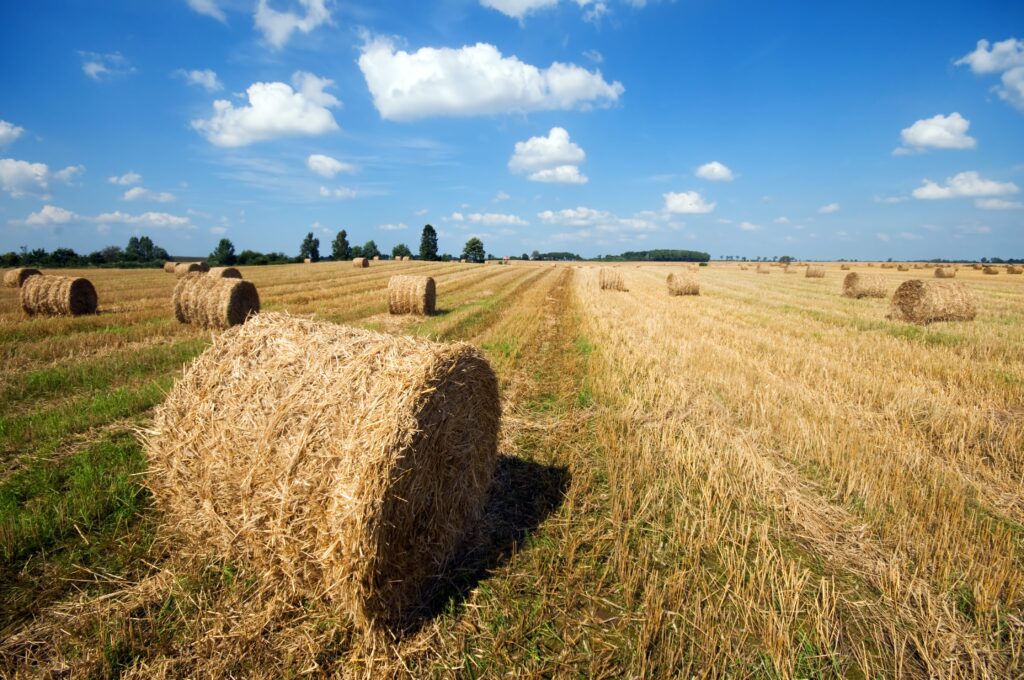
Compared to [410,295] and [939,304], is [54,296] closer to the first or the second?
[410,295]

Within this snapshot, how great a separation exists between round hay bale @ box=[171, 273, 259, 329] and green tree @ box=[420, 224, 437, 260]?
83.0m

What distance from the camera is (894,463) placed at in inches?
200

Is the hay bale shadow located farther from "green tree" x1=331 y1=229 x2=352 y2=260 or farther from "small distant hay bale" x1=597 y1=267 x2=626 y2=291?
"green tree" x1=331 y1=229 x2=352 y2=260

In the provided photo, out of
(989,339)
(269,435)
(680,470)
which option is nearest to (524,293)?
(989,339)

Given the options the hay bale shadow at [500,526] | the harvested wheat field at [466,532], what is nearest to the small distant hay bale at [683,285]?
the harvested wheat field at [466,532]

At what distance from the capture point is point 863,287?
22188 mm

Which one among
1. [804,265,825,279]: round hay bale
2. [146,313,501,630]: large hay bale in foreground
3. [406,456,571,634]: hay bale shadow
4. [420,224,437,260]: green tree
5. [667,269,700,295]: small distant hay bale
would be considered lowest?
[406,456,571,634]: hay bale shadow

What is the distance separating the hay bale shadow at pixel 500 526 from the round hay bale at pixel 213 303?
12081mm

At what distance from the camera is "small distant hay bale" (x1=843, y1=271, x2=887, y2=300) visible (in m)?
22.2

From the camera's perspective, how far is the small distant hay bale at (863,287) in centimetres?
2225

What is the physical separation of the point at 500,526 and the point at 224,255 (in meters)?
72.9

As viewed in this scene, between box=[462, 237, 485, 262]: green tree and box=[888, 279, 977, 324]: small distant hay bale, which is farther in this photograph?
box=[462, 237, 485, 262]: green tree

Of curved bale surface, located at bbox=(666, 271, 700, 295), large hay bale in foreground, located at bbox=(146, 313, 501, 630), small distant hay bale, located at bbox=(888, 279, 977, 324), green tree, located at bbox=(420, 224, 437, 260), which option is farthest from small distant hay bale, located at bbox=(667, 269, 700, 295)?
green tree, located at bbox=(420, 224, 437, 260)

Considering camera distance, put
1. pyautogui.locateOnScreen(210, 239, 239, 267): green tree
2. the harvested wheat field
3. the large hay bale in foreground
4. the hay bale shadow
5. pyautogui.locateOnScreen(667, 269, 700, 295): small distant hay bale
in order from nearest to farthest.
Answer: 1. the harvested wheat field
2. the large hay bale in foreground
3. the hay bale shadow
4. pyautogui.locateOnScreen(667, 269, 700, 295): small distant hay bale
5. pyautogui.locateOnScreen(210, 239, 239, 267): green tree
